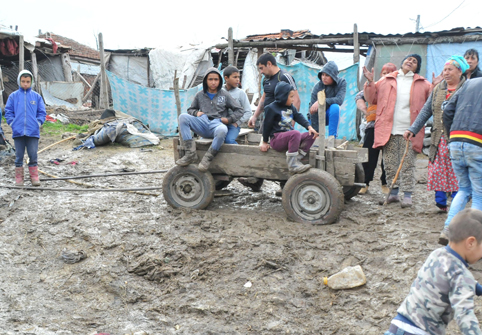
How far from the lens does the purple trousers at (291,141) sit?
16.0 ft

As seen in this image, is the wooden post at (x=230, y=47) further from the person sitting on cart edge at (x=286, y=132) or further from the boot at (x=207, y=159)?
the person sitting on cart edge at (x=286, y=132)

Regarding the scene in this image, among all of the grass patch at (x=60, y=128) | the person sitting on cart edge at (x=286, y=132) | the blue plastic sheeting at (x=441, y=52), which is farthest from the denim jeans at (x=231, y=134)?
the grass patch at (x=60, y=128)

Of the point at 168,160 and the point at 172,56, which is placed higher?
the point at 172,56

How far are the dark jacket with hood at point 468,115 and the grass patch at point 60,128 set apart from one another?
35.3 feet

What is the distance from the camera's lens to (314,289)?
146 inches

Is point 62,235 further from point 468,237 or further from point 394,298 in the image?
point 468,237

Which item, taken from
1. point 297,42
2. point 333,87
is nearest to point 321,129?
point 333,87

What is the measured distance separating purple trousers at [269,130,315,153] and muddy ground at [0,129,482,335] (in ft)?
2.88

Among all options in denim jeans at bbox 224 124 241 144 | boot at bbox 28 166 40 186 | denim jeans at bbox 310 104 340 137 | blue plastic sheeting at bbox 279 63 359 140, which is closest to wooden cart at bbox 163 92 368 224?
denim jeans at bbox 224 124 241 144

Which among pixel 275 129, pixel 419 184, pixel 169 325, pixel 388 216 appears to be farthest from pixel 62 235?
pixel 419 184

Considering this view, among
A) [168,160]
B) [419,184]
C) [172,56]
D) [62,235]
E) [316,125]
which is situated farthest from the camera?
[172,56]

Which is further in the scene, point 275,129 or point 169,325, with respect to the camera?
point 275,129

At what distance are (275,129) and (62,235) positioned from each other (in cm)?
271

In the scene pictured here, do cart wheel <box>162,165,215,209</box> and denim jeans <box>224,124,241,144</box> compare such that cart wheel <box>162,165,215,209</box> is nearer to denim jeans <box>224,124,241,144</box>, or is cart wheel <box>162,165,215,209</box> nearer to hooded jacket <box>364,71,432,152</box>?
denim jeans <box>224,124,241,144</box>
